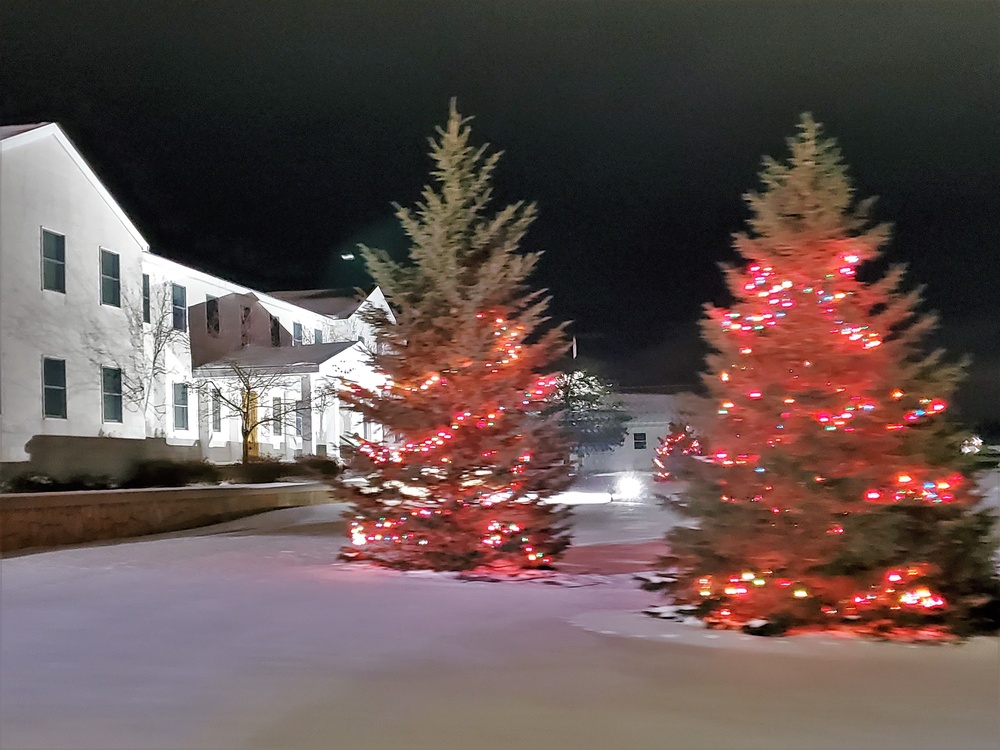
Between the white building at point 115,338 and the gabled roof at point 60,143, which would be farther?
the white building at point 115,338

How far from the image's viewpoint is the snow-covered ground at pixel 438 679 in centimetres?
475

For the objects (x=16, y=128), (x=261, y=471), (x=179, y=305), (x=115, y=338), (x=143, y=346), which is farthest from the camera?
(x=179, y=305)

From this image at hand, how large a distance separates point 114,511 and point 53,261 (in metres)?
7.11

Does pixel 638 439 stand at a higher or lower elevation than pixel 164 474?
lower

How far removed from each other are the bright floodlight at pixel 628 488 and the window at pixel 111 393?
49.3 ft

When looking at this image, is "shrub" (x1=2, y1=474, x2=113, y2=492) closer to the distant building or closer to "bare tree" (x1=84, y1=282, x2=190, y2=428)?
"bare tree" (x1=84, y1=282, x2=190, y2=428)

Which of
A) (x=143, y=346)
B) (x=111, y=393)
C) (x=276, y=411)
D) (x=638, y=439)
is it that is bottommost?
(x=638, y=439)

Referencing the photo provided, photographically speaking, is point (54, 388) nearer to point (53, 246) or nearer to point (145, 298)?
point (53, 246)

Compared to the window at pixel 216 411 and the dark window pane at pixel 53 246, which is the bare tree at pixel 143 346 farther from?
the dark window pane at pixel 53 246

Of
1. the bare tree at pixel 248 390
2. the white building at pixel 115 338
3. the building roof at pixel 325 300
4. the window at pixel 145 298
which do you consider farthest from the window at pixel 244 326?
the window at pixel 145 298

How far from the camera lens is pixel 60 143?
20.0 m

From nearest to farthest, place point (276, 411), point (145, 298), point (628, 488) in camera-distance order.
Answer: point (145, 298)
point (276, 411)
point (628, 488)

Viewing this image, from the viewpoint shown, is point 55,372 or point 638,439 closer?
point 55,372

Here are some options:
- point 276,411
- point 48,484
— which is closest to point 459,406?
point 48,484
